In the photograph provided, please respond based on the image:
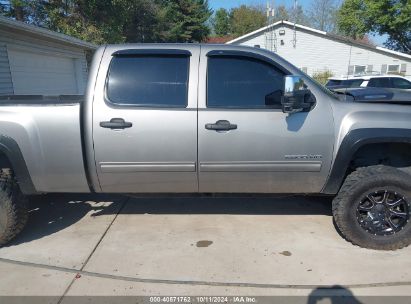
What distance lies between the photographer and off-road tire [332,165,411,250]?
3555 millimetres

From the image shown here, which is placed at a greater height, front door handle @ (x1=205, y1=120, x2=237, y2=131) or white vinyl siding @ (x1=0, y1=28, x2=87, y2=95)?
white vinyl siding @ (x1=0, y1=28, x2=87, y2=95)

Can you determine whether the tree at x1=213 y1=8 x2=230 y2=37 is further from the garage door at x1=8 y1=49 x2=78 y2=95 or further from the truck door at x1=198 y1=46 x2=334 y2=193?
the truck door at x1=198 y1=46 x2=334 y2=193

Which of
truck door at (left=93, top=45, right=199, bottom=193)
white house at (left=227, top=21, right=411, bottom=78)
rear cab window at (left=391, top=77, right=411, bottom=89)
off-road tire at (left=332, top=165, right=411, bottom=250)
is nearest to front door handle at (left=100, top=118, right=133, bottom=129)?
truck door at (left=93, top=45, right=199, bottom=193)

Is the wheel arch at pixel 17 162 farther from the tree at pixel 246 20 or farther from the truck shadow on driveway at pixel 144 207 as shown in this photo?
the tree at pixel 246 20

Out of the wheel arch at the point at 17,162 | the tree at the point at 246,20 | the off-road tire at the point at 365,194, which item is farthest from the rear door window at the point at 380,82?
the tree at the point at 246,20

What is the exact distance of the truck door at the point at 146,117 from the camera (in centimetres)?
352

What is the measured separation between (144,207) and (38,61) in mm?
8142

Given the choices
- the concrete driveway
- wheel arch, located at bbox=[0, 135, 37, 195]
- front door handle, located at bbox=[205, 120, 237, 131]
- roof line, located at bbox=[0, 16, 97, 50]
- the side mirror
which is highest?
roof line, located at bbox=[0, 16, 97, 50]

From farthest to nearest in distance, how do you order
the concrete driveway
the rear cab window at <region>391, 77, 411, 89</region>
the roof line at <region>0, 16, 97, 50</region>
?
the rear cab window at <region>391, 77, 411, 89</region>
the roof line at <region>0, 16, 97, 50</region>
the concrete driveway

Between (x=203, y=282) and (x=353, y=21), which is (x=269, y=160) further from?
(x=353, y=21)

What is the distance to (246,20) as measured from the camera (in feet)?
195

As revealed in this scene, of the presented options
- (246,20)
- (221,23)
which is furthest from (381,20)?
(221,23)

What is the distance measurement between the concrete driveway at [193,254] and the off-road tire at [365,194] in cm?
11

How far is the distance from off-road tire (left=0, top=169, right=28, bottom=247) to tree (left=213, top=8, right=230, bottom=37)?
204ft
